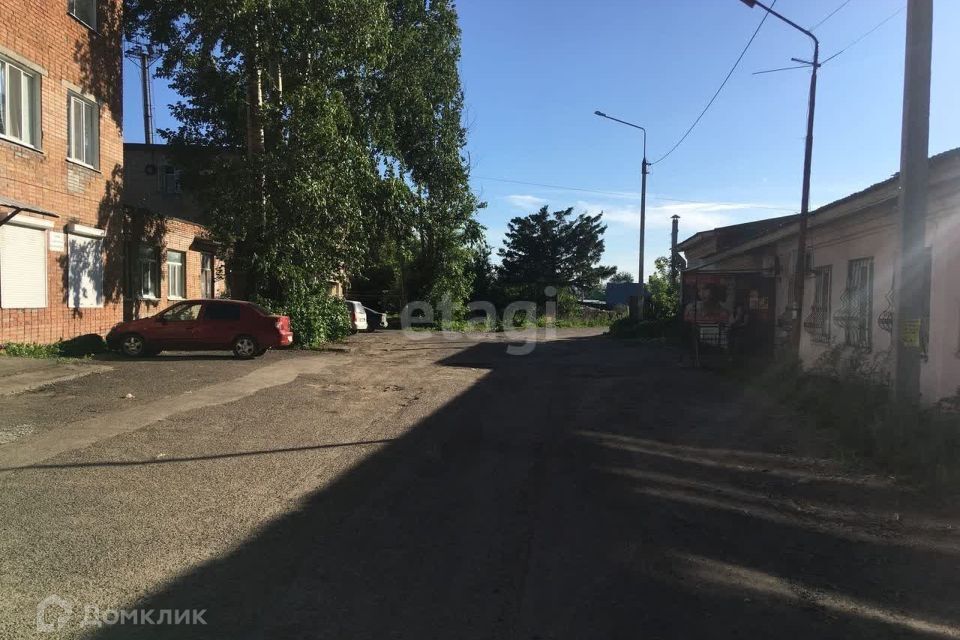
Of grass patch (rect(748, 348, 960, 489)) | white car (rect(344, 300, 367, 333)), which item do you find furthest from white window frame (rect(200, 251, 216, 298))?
grass patch (rect(748, 348, 960, 489))

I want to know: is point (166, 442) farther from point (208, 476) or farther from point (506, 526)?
point (506, 526)

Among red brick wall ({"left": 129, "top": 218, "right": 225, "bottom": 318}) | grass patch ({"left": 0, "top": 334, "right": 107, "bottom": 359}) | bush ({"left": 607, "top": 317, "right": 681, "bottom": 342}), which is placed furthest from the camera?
bush ({"left": 607, "top": 317, "right": 681, "bottom": 342})

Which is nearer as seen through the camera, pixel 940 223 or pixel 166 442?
pixel 166 442

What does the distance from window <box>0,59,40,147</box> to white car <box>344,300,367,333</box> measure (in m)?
16.0

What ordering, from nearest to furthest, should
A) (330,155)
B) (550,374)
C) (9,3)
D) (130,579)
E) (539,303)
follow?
(130,579)
(9,3)
(550,374)
(330,155)
(539,303)

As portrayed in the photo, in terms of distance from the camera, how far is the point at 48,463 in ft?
21.6

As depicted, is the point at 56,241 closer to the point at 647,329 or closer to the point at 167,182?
the point at 167,182

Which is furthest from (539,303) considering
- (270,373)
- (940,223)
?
(940,223)

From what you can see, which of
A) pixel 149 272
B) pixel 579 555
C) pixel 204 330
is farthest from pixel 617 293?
pixel 579 555

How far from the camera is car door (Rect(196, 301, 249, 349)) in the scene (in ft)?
54.2

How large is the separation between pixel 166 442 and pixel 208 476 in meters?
1.62

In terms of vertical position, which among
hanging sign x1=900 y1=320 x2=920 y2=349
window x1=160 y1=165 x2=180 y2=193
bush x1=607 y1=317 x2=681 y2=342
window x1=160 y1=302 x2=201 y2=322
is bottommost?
bush x1=607 y1=317 x2=681 y2=342

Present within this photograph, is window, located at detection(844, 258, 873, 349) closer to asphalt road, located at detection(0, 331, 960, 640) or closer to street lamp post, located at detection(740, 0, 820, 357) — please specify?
street lamp post, located at detection(740, 0, 820, 357)

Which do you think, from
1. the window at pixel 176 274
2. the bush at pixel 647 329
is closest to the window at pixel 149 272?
the window at pixel 176 274
